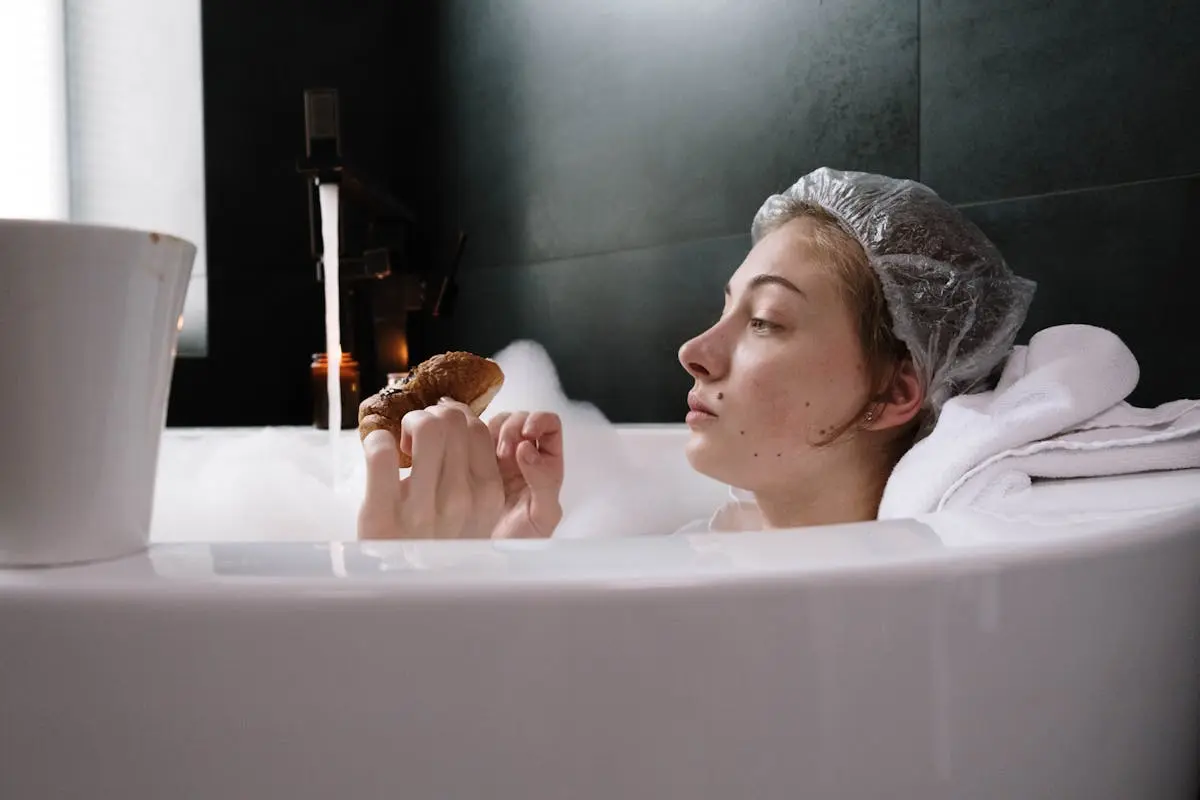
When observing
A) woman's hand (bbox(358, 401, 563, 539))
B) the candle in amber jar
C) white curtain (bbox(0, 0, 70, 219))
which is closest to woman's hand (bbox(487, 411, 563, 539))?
Answer: woman's hand (bbox(358, 401, 563, 539))

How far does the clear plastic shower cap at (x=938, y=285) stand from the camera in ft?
3.18

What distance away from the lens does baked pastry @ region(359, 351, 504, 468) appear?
99 centimetres

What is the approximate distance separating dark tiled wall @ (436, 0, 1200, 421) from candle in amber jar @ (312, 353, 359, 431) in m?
0.37

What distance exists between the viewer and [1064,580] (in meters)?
0.44

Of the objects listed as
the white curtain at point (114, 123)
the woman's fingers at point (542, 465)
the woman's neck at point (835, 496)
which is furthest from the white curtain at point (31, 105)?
the woman's neck at point (835, 496)

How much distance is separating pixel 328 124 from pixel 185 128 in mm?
845

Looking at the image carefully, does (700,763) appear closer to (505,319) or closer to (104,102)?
(505,319)

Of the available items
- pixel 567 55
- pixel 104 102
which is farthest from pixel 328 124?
pixel 104 102

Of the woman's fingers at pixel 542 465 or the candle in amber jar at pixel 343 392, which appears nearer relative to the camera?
the woman's fingers at pixel 542 465

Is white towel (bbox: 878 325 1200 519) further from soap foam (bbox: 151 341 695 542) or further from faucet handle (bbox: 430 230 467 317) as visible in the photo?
faucet handle (bbox: 430 230 467 317)

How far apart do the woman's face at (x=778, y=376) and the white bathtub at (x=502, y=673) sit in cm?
56

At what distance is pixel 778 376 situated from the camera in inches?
38.3

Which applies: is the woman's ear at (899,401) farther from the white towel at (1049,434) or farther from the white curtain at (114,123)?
the white curtain at (114,123)

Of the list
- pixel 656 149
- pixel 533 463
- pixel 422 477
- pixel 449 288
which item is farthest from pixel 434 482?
pixel 449 288
